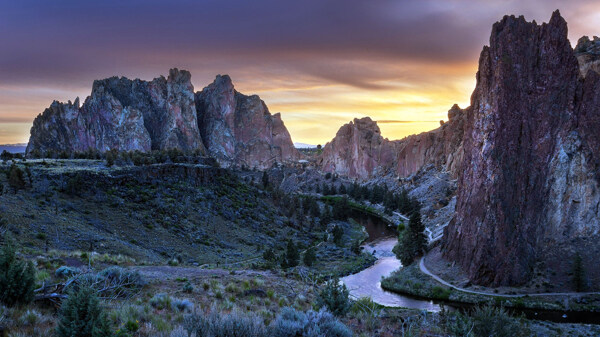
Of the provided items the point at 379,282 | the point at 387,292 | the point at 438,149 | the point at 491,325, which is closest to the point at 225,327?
the point at 491,325

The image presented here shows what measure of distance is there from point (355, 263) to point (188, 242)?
24.8 metres

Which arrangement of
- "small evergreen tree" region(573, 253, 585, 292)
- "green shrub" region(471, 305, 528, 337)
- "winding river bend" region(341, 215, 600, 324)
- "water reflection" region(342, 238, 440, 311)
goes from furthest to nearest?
"small evergreen tree" region(573, 253, 585, 292)
"water reflection" region(342, 238, 440, 311)
"winding river bend" region(341, 215, 600, 324)
"green shrub" region(471, 305, 528, 337)

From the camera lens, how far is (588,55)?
223 feet

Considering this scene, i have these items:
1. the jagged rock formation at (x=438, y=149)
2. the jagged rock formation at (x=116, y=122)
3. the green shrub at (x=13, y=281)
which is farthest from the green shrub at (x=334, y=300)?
the jagged rock formation at (x=116, y=122)

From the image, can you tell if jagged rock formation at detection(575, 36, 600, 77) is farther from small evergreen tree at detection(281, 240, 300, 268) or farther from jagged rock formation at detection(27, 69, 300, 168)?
jagged rock formation at detection(27, 69, 300, 168)

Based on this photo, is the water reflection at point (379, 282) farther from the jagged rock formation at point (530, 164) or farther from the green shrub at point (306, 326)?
the green shrub at point (306, 326)

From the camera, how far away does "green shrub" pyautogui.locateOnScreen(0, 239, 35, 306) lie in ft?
34.2

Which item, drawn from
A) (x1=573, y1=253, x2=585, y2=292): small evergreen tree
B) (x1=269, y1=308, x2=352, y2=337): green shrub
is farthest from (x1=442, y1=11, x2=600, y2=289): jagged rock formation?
(x1=269, y1=308, x2=352, y2=337): green shrub

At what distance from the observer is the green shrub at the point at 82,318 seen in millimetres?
8062

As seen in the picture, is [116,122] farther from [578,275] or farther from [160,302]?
[160,302]

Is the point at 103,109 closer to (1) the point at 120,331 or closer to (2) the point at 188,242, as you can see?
(2) the point at 188,242

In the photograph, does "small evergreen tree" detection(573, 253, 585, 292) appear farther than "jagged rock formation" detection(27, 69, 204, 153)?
No

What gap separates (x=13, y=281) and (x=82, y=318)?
3638 millimetres

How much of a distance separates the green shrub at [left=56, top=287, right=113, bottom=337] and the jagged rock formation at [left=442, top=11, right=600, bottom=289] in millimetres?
49381
